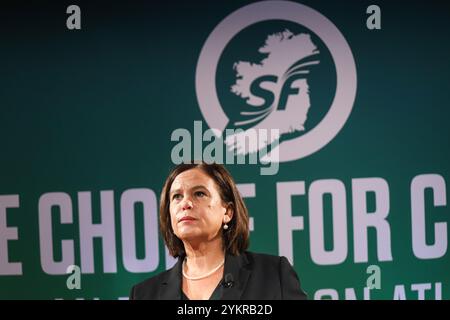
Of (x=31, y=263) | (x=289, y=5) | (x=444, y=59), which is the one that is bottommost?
(x=31, y=263)

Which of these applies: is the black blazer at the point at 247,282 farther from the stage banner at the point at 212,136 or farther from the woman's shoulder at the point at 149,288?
the stage banner at the point at 212,136

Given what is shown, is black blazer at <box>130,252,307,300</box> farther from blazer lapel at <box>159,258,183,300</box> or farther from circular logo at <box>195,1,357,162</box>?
circular logo at <box>195,1,357,162</box>

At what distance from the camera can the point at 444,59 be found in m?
3.60

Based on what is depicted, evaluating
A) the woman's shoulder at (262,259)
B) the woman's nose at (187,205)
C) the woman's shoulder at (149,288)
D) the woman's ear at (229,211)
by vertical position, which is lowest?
the woman's shoulder at (149,288)

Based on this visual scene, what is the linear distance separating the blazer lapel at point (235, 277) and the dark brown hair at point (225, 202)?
6 cm

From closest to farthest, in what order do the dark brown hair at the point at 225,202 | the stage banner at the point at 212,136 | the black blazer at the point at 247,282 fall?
the black blazer at the point at 247,282
the dark brown hair at the point at 225,202
the stage banner at the point at 212,136

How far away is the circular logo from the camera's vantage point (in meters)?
3.54

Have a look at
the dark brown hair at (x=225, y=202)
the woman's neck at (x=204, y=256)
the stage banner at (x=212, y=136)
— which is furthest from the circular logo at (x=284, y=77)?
the woman's neck at (x=204, y=256)

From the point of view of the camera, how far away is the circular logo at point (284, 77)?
354cm

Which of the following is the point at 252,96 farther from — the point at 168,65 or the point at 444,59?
the point at 444,59

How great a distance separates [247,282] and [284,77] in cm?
180

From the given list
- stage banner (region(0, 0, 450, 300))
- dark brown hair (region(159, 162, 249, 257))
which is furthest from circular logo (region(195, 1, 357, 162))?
dark brown hair (region(159, 162, 249, 257))

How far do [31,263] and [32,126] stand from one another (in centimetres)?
87
